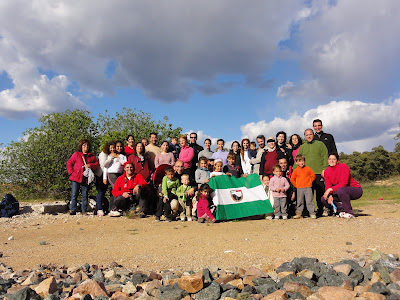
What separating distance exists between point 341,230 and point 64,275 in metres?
4.99

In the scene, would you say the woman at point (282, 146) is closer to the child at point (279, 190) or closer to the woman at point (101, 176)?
the child at point (279, 190)

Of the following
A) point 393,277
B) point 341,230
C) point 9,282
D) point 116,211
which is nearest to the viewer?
point 393,277

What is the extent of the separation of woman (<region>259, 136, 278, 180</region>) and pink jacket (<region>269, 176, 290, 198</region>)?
547mm

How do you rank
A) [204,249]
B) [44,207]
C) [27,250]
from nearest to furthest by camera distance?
[204,249], [27,250], [44,207]

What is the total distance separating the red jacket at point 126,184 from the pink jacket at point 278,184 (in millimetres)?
3471

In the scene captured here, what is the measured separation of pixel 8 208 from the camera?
10180mm

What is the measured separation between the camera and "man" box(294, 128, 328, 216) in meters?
8.52

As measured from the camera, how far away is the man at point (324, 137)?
8758 millimetres

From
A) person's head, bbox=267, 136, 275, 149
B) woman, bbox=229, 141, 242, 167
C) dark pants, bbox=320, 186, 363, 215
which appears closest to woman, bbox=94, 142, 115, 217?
woman, bbox=229, 141, 242, 167

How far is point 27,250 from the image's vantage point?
5.58 m

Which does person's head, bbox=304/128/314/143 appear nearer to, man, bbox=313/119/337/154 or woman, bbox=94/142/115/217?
man, bbox=313/119/337/154

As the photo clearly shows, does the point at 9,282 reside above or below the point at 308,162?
below

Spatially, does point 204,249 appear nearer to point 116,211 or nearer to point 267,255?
point 267,255

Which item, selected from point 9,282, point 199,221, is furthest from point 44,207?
point 9,282
